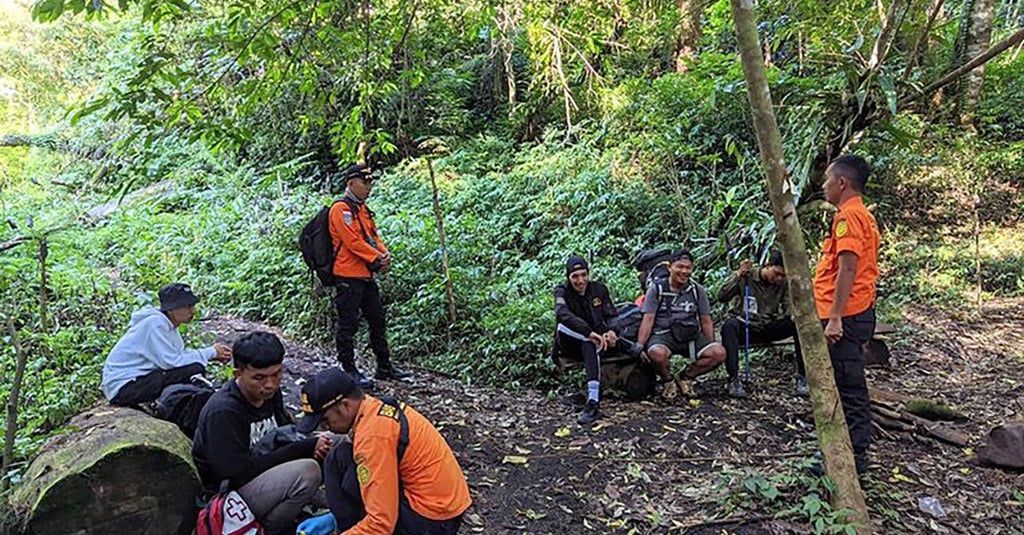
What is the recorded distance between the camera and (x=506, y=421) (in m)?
5.34

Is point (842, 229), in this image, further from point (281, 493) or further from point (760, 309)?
point (281, 493)

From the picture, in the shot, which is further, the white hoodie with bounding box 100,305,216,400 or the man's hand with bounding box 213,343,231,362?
the man's hand with bounding box 213,343,231,362

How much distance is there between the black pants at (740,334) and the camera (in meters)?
5.52

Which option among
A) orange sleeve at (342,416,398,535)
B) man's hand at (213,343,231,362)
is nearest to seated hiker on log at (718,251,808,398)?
orange sleeve at (342,416,398,535)

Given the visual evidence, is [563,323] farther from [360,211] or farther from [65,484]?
[65,484]

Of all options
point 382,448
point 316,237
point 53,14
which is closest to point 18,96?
point 316,237

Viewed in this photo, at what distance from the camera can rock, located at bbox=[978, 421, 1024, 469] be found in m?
3.96

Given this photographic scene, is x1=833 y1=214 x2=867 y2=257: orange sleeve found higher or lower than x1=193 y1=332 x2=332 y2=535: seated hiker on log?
higher

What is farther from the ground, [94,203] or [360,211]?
[94,203]

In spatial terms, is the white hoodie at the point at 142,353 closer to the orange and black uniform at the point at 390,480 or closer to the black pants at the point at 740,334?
the orange and black uniform at the point at 390,480

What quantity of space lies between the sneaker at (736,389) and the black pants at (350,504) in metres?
3.24

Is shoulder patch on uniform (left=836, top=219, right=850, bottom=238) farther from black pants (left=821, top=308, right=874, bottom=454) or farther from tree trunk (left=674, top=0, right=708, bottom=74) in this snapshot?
tree trunk (left=674, top=0, right=708, bottom=74)

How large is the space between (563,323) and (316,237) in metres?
2.28

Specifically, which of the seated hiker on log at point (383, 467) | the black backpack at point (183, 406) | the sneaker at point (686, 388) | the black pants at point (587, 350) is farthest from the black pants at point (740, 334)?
the black backpack at point (183, 406)
